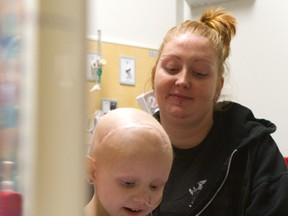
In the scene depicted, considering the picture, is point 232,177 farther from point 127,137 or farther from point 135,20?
point 135,20

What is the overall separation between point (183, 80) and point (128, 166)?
517mm

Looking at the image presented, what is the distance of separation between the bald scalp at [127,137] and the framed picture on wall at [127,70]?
1.40 m

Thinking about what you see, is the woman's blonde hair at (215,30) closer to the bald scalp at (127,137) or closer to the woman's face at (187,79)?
the woman's face at (187,79)

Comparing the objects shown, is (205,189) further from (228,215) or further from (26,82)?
(26,82)

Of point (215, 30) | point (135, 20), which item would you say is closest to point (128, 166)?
point (215, 30)

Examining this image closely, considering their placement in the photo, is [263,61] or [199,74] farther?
[263,61]

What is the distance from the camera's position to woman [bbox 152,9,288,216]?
116cm

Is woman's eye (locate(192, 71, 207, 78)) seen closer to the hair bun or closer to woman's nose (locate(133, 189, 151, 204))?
the hair bun

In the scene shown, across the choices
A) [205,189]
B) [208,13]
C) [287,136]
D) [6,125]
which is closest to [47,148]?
[6,125]

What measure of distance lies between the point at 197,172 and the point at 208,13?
534 mm

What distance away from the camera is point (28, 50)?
0.25 metres

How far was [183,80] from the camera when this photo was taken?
4.06 ft

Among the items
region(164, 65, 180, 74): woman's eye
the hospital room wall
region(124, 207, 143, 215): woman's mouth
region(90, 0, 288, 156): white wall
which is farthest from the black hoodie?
the hospital room wall

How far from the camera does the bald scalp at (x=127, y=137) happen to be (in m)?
0.80
